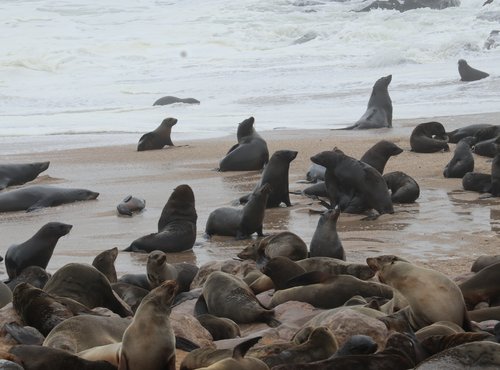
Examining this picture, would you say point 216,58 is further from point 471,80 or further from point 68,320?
point 68,320

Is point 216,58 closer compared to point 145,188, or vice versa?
point 145,188

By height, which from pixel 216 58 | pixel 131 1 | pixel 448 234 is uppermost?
pixel 131 1

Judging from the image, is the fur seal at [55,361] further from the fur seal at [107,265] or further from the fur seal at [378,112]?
the fur seal at [378,112]

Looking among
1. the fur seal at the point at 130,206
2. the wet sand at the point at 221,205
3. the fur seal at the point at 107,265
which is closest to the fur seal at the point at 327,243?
the wet sand at the point at 221,205

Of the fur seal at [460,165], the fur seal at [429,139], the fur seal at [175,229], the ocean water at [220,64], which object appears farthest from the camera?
the ocean water at [220,64]

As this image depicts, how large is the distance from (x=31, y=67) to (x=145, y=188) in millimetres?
24652

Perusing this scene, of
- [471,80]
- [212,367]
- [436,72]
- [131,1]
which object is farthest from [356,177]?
[131,1]

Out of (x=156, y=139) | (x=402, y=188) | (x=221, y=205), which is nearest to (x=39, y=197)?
(x=221, y=205)

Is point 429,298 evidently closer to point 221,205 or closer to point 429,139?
point 221,205

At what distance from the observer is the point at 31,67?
3381 cm

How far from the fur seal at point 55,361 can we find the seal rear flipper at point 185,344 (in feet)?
1.77

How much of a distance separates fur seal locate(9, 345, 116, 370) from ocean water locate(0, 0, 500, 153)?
1146 cm

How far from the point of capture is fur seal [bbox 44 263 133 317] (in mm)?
4840

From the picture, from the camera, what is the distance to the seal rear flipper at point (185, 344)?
4000mm
